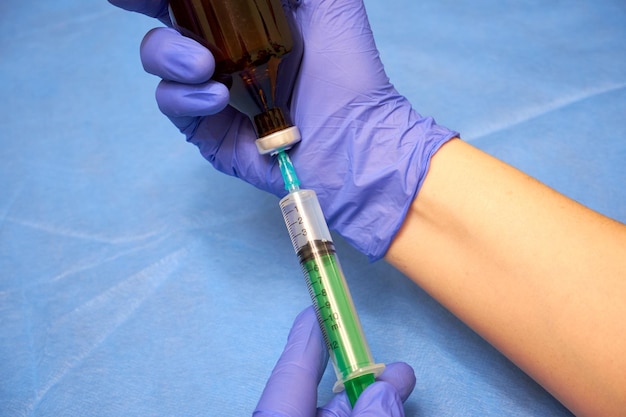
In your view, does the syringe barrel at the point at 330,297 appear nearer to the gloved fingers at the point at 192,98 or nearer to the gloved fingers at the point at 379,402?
the gloved fingers at the point at 379,402

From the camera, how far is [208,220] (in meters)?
1.42

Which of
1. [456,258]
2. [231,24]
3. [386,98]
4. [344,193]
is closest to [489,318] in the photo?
[456,258]

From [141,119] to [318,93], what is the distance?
29.7 inches

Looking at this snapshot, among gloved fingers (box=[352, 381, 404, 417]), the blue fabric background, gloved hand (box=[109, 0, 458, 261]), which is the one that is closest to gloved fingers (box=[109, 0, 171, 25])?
gloved hand (box=[109, 0, 458, 261])

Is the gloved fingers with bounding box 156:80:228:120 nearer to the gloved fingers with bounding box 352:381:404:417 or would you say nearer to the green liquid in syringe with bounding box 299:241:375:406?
the green liquid in syringe with bounding box 299:241:375:406

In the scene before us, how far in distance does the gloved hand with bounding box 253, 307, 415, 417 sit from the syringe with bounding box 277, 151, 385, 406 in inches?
1.0

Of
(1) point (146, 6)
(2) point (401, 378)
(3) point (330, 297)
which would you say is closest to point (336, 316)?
(3) point (330, 297)

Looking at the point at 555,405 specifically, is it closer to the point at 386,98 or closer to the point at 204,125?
the point at 386,98

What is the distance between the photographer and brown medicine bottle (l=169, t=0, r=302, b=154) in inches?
36.2

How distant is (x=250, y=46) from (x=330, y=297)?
44cm

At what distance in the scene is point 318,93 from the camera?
44.2 inches

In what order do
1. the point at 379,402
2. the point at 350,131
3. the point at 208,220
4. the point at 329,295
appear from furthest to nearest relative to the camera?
the point at 208,220 → the point at 350,131 → the point at 329,295 → the point at 379,402

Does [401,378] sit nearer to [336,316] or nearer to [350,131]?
[336,316]

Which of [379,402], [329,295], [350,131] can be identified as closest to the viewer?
[379,402]
